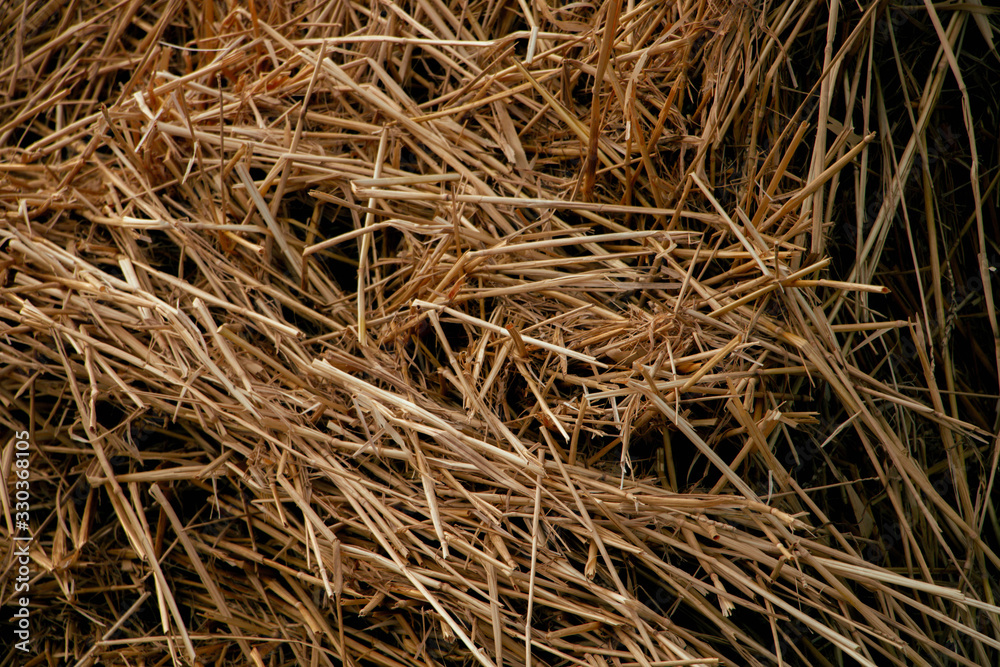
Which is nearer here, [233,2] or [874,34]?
[874,34]

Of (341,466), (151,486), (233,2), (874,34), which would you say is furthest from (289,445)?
(874,34)

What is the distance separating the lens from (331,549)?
3.35 feet

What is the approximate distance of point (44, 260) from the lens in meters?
1.20

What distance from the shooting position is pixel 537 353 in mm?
1054

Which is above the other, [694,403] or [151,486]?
[694,403]

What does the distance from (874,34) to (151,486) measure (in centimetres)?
136

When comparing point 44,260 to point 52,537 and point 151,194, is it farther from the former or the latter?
point 52,537

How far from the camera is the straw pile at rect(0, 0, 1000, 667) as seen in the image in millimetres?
967

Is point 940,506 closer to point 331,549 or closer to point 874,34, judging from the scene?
point 874,34

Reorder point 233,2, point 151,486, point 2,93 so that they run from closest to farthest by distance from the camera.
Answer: point 151,486, point 233,2, point 2,93

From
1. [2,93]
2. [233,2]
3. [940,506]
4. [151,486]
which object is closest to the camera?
[940,506]

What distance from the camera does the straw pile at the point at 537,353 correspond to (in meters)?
0.97

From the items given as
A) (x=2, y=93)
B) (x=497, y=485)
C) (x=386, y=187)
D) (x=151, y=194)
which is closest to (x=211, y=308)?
(x=151, y=194)

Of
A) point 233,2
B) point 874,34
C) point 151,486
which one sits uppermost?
point 874,34
